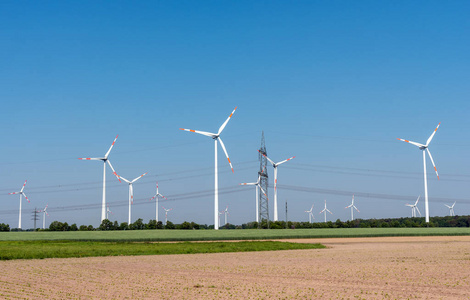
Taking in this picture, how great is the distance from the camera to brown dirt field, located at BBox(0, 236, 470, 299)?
28516mm

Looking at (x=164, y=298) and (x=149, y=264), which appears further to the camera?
(x=149, y=264)

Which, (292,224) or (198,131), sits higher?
(198,131)

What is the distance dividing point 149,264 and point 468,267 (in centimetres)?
2664

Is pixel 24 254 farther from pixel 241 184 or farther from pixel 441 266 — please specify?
pixel 241 184

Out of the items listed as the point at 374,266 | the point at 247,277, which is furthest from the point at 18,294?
the point at 374,266

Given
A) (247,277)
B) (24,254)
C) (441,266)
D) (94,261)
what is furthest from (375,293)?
(24,254)

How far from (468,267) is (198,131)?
9262 cm

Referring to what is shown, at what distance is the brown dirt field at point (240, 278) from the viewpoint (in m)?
28.5

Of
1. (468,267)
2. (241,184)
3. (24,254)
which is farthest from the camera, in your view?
(241,184)

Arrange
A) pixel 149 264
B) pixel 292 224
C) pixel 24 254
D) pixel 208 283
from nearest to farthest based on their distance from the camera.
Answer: pixel 208 283 < pixel 149 264 < pixel 24 254 < pixel 292 224

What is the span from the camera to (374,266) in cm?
4284

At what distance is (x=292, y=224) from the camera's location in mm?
173250

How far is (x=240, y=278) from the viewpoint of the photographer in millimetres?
35469

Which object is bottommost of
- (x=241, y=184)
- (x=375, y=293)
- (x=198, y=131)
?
→ (x=375, y=293)
